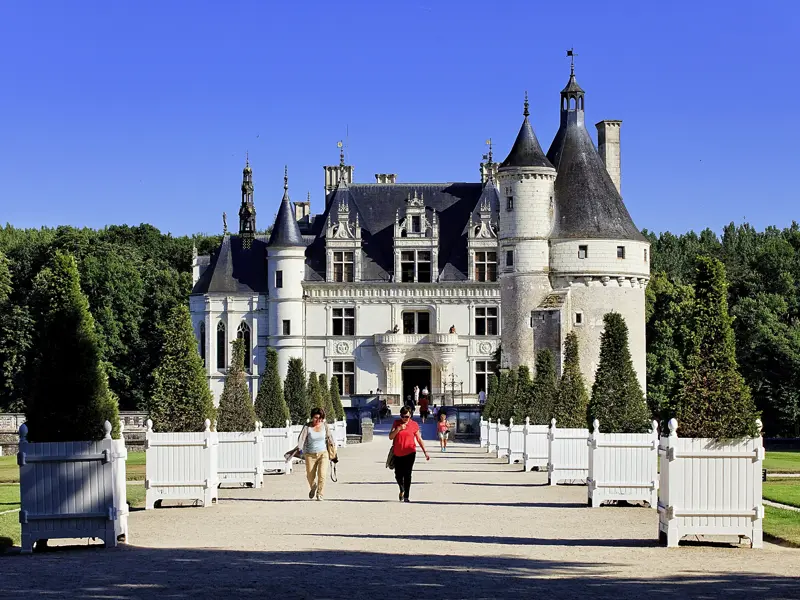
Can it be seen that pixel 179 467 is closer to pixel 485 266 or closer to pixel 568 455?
pixel 568 455

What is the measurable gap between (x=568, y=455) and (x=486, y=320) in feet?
141

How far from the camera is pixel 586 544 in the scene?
12.4 meters

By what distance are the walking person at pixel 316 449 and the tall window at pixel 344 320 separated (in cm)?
4579

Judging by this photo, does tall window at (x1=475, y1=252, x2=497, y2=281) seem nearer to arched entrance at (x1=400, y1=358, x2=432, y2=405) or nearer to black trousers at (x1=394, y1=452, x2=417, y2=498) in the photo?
arched entrance at (x1=400, y1=358, x2=432, y2=405)

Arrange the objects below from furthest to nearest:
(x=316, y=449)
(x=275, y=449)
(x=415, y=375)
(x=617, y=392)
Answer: (x=415, y=375) → (x=275, y=449) → (x=617, y=392) → (x=316, y=449)

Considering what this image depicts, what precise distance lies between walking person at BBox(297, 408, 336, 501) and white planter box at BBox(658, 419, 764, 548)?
617 cm

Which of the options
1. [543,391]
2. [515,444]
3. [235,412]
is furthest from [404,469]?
[543,391]

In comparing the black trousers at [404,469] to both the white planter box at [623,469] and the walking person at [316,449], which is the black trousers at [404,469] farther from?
the white planter box at [623,469]

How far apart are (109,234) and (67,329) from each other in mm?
74449

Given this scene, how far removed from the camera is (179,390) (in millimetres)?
17359

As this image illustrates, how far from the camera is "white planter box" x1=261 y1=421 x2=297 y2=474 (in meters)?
24.4

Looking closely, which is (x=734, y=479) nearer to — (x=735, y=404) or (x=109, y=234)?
(x=735, y=404)

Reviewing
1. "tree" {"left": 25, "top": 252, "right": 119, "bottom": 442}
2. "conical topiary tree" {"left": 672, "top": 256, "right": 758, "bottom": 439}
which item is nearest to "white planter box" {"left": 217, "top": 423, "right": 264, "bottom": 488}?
"tree" {"left": 25, "top": 252, "right": 119, "bottom": 442}

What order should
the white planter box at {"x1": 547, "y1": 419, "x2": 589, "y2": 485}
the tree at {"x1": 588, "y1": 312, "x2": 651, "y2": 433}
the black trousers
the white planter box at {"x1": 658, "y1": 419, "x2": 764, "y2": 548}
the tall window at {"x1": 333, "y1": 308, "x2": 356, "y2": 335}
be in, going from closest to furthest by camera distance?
the white planter box at {"x1": 658, "y1": 419, "x2": 764, "y2": 548} → the black trousers → the tree at {"x1": 588, "y1": 312, "x2": 651, "y2": 433} → the white planter box at {"x1": 547, "y1": 419, "x2": 589, "y2": 485} → the tall window at {"x1": 333, "y1": 308, "x2": 356, "y2": 335}
